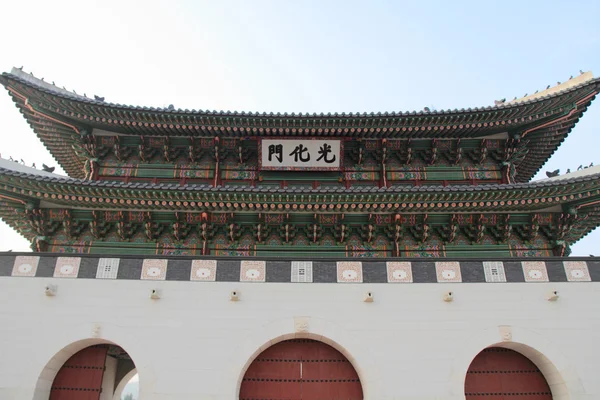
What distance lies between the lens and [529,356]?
9320 mm

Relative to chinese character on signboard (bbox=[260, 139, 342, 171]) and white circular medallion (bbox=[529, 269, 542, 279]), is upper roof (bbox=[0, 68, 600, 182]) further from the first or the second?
white circular medallion (bbox=[529, 269, 542, 279])

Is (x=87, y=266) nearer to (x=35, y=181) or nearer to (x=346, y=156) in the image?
(x=35, y=181)

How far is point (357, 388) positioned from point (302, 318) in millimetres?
1844

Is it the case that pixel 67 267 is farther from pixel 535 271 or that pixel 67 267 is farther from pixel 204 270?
pixel 535 271

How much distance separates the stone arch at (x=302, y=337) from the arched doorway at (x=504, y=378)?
2.29m

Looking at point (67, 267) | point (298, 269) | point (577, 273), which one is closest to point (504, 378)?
point (577, 273)

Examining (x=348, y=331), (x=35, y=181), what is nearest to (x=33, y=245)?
(x=35, y=181)

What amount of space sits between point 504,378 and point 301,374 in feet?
14.3

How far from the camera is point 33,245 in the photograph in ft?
38.2

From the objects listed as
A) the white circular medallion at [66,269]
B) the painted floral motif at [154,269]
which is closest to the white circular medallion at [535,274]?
the painted floral motif at [154,269]

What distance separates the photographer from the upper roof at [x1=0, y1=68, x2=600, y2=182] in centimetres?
1202

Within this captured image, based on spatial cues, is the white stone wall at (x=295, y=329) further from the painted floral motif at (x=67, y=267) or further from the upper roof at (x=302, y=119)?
the upper roof at (x=302, y=119)

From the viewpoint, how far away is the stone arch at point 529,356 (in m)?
8.70

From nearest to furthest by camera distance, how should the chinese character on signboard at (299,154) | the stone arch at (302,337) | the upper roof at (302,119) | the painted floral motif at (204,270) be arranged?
the stone arch at (302,337), the painted floral motif at (204,270), the upper roof at (302,119), the chinese character on signboard at (299,154)
